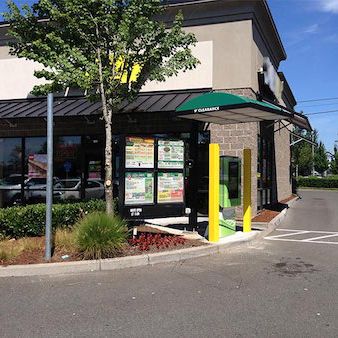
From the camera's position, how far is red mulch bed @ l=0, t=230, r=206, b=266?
24.8ft

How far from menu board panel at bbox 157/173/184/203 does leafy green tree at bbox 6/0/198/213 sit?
113 centimetres

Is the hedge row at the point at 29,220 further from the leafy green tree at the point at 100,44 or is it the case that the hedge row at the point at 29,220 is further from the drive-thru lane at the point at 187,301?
the drive-thru lane at the point at 187,301

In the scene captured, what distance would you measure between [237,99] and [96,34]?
3034 millimetres

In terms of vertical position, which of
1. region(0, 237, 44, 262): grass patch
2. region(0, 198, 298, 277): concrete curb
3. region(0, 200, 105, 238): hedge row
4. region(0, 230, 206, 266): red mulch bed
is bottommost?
region(0, 198, 298, 277): concrete curb

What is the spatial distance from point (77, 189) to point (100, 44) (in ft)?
22.5

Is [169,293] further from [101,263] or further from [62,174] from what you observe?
[62,174]

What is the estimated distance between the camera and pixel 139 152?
9266 millimetres

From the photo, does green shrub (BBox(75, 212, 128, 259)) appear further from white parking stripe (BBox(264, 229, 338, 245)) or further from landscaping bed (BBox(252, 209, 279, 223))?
landscaping bed (BBox(252, 209, 279, 223))

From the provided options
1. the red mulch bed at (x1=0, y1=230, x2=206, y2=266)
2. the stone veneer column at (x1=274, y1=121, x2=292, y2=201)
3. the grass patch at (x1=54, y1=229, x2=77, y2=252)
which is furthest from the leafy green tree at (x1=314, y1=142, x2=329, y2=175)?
the grass patch at (x1=54, y1=229, x2=77, y2=252)

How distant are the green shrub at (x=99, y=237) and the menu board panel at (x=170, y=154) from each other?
81.2 inches

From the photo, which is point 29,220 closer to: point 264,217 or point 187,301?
point 187,301

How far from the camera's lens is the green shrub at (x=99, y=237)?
7621 mm

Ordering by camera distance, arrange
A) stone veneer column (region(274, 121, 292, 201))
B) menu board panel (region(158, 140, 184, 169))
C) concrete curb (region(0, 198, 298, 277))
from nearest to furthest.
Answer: concrete curb (region(0, 198, 298, 277))
menu board panel (region(158, 140, 184, 169))
stone veneer column (region(274, 121, 292, 201))

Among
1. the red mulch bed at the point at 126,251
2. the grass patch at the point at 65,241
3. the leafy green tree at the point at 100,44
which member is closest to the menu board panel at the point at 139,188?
the leafy green tree at the point at 100,44
